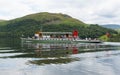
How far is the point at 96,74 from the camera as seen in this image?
48094 millimetres

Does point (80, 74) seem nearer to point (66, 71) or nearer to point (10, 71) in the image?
point (66, 71)

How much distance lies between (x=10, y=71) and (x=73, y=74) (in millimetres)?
11945

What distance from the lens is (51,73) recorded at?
4947cm

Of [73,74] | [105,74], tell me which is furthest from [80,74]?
[105,74]

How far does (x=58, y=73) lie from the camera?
49.2 m

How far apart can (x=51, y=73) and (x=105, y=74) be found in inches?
383

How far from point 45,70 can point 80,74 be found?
Answer: 7750 mm

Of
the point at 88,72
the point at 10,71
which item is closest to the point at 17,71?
the point at 10,71

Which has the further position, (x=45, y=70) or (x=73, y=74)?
(x=45, y=70)

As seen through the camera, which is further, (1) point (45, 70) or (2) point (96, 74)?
(1) point (45, 70)

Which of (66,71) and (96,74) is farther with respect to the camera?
(66,71)

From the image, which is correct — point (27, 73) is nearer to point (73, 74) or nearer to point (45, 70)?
point (45, 70)

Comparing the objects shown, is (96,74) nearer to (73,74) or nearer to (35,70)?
(73,74)

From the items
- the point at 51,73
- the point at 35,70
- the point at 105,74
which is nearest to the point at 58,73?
the point at 51,73
